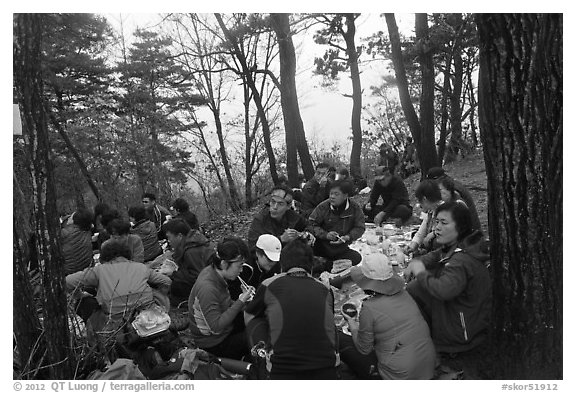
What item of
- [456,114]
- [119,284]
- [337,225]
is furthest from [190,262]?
[456,114]

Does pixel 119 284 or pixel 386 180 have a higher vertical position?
pixel 119 284

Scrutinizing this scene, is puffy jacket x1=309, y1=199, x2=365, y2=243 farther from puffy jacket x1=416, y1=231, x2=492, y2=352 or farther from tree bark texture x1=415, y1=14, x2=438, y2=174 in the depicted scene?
tree bark texture x1=415, y1=14, x2=438, y2=174

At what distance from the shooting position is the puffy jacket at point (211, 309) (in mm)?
3258

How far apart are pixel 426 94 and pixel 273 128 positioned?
520 inches

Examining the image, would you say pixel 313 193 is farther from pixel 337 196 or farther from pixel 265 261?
pixel 265 261

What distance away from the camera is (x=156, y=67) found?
14.6 metres

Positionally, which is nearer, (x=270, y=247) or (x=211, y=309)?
(x=211, y=309)

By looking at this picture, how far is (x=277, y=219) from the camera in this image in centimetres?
516

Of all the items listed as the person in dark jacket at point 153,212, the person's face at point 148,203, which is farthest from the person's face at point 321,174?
the person's face at point 148,203

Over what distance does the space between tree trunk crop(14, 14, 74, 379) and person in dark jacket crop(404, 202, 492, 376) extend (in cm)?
230

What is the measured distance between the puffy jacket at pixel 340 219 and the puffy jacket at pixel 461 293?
7.31ft

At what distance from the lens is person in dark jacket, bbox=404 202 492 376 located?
2.95 meters

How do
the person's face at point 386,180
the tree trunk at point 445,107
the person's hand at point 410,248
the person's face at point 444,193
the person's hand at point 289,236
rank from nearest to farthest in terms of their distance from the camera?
1. the person's hand at point 289,236
2. the person's face at point 444,193
3. the person's hand at point 410,248
4. the person's face at point 386,180
5. the tree trunk at point 445,107

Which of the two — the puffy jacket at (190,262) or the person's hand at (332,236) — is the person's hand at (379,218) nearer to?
the person's hand at (332,236)
